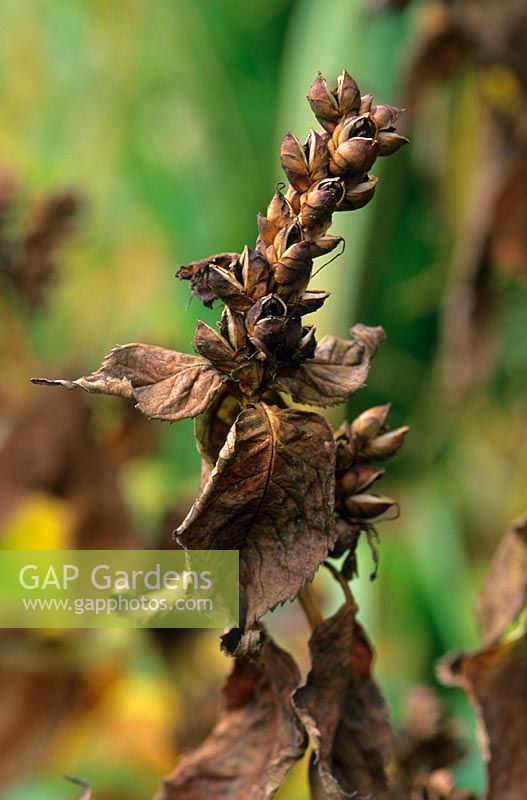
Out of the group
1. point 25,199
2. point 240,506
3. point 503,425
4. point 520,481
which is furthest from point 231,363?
point 503,425

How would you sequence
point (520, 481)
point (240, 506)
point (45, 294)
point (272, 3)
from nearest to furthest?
point (240, 506)
point (45, 294)
point (520, 481)
point (272, 3)

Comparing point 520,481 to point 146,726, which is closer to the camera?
point 146,726

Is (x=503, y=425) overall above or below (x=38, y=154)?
below

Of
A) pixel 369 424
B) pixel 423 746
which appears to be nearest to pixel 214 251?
pixel 423 746

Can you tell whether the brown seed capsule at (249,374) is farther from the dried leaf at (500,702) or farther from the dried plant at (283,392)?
the dried leaf at (500,702)

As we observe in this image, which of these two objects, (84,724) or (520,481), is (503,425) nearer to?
(520,481)

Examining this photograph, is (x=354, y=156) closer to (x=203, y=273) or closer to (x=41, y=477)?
(x=203, y=273)
